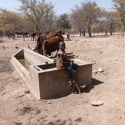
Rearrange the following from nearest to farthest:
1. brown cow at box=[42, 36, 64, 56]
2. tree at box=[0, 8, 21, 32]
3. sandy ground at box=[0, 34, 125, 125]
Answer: sandy ground at box=[0, 34, 125, 125] → brown cow at box=[42, 36, 64, 56] → tree at box=[0, 8, 21, 32]

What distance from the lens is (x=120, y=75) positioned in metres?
5.53

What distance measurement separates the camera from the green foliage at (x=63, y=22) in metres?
37.0

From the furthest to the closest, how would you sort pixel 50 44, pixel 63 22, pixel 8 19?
pixel 8 19, pixel 63 22, pixel 50 44

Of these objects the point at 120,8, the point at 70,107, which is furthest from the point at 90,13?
the point at 70,107

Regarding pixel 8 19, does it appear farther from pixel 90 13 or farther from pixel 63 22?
pixel 90 13

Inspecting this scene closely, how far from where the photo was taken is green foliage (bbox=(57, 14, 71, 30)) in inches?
1458

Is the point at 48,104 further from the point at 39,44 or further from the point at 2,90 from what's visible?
the point at 39,44

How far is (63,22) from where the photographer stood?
122 feet

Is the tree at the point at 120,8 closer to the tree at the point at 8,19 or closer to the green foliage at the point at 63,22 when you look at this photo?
the green foliage at the point at 63,22

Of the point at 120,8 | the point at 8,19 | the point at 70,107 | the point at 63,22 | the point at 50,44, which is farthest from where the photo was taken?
the point at 8,19

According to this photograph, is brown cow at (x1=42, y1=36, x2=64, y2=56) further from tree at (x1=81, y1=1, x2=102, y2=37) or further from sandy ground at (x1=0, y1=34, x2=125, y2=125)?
tree at (x1=81, y1=1, x2=102, y2=37)

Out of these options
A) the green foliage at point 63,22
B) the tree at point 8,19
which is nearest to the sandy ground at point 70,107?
the green foliage at point 63,22

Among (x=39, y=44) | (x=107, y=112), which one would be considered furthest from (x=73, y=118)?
(x=39, y=44)

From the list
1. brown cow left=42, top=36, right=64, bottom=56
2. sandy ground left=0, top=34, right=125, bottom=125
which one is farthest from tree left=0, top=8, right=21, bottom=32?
sandy ground left=0, top=34, right=125, bottom=125
